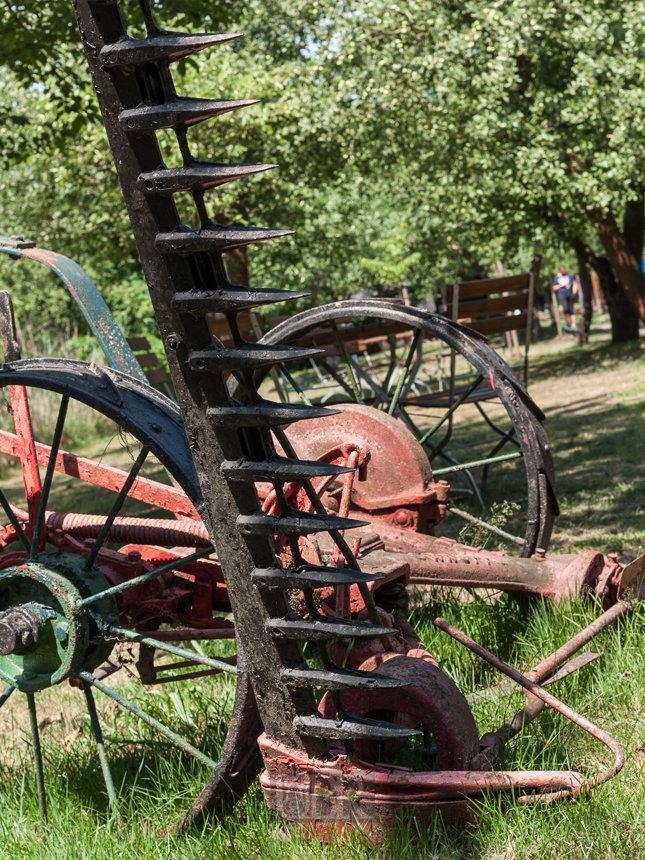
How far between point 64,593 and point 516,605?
5.39 ft

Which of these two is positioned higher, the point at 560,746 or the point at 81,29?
the point at 81,29

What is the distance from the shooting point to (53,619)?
2117mm

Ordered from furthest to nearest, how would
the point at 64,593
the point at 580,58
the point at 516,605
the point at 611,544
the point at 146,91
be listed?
the point at 580,58 < the point at 611,544 < the point at 516,605 < the point at 64,593 < the point at 146,91

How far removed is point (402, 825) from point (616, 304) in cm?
1322

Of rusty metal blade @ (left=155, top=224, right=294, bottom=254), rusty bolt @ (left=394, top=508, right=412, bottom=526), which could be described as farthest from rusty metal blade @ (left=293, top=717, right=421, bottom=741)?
rusty bolt @ (left=394, top=508, right=412, bottom=526)

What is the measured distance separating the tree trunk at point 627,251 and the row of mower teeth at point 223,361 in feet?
37.0

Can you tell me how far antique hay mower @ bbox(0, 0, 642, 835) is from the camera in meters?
1.51

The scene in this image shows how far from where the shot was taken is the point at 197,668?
3.18 m

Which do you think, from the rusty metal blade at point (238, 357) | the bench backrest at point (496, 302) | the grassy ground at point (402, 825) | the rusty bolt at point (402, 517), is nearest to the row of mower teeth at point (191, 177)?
the rusty metal blade at point (238, 357)

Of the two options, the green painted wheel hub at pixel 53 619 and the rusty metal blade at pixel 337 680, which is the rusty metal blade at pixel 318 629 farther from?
the green painted wheel hub at pixel 53 619

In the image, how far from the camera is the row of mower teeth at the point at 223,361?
1466 mm

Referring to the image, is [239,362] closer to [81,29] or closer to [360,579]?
[360,579]

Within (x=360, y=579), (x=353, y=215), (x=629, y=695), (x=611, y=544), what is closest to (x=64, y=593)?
(x=360, y=579)

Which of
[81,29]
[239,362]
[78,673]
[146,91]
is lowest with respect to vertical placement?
[78,673]
